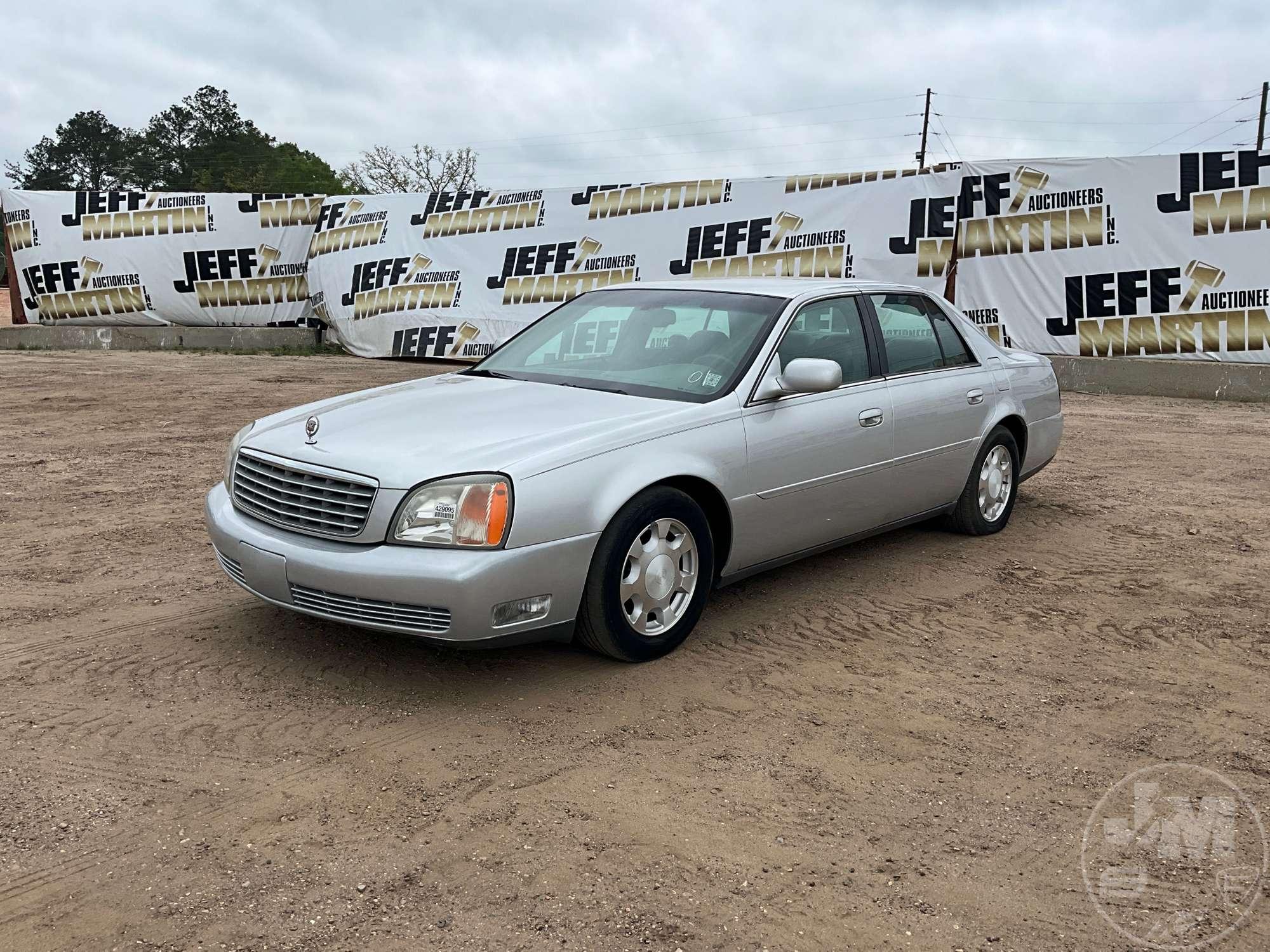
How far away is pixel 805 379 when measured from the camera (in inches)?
187

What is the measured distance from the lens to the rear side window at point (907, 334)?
5715 mm

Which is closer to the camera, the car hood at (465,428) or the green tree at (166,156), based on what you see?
the car hood at (465,428)

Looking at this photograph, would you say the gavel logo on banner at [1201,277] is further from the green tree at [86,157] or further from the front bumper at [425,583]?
the green tree at [86,157]

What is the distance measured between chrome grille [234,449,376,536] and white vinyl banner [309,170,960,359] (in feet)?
38.3

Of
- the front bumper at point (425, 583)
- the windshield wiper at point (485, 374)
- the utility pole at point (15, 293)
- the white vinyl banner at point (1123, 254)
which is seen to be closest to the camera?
the front bumper at point (425, 583)

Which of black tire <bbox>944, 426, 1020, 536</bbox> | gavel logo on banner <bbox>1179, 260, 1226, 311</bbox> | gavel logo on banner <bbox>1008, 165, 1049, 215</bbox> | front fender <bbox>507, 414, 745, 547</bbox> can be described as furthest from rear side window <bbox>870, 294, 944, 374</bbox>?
gavel logo on banner <bbox>1008, 165, 1049, 215</bbox>

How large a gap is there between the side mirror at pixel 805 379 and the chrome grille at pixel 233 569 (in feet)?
7.18

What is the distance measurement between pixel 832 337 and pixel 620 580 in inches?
74.8

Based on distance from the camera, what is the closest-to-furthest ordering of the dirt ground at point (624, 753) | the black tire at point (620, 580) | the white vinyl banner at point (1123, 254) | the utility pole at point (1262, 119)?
the dirt ground at point (624, 753)
the black tire at point (620, 580)
the white vinyl banner at point (1123, 254)
the utility pole at point (1262, 119)

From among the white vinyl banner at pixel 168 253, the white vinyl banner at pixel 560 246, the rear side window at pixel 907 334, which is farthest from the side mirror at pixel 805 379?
the white vinyl banner at pixel 168 253

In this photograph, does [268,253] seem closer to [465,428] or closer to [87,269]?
[87,269]

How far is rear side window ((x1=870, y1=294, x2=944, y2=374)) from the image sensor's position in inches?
225

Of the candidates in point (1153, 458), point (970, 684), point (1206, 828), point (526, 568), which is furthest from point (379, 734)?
point (1153, 458)

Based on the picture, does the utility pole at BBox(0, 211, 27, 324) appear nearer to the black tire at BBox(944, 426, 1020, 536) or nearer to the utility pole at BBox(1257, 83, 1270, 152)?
the black tire at BBox(944, 426, 1020, 536)
